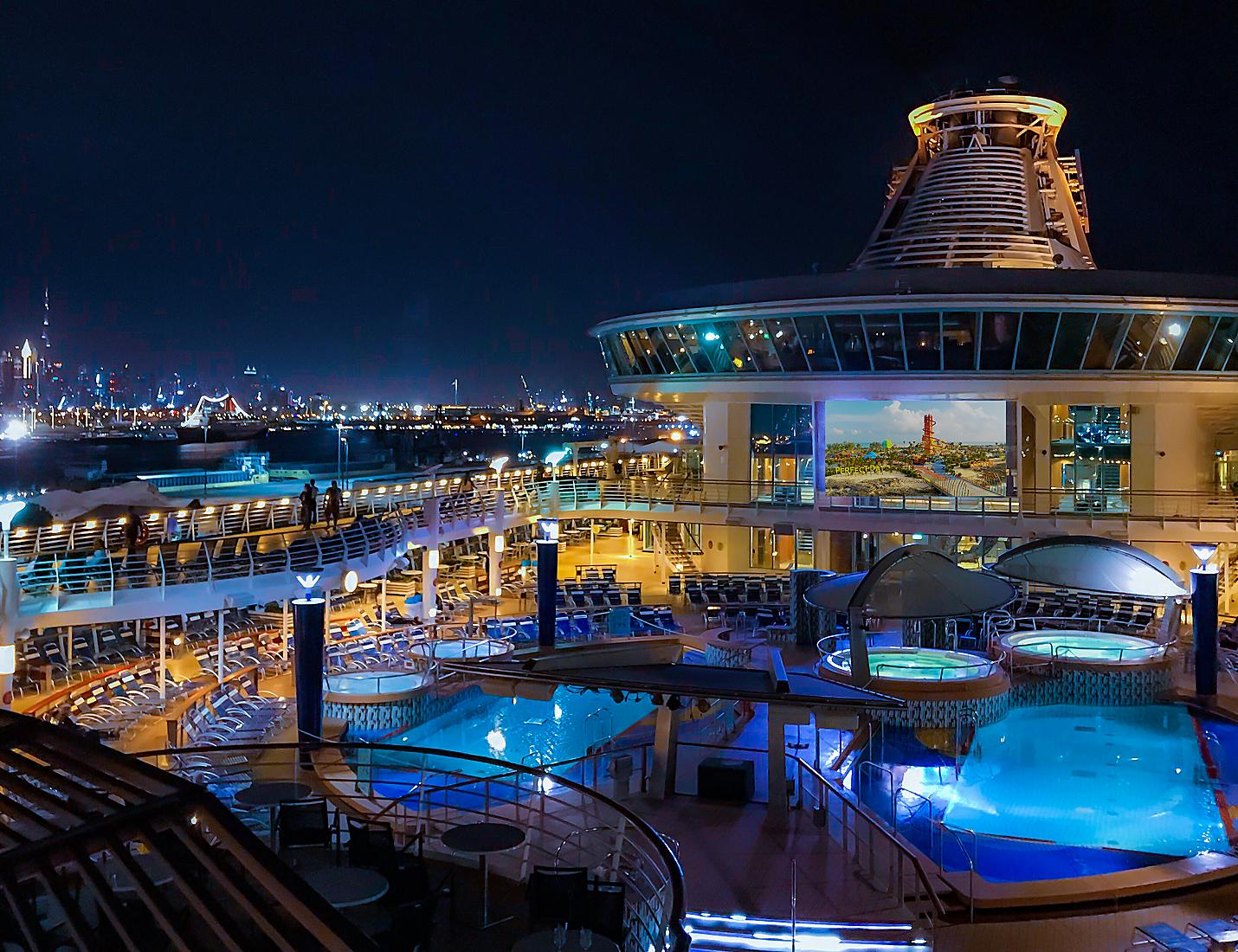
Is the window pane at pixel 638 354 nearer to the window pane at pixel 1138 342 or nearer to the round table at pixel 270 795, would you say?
the window pane at pixel 1138 342

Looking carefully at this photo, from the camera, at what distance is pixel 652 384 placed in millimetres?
28844

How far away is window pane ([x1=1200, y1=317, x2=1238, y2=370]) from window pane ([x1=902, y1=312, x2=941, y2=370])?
5.87 m

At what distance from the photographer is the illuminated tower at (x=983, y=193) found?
30.3 meters

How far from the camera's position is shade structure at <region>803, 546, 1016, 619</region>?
48.4ft

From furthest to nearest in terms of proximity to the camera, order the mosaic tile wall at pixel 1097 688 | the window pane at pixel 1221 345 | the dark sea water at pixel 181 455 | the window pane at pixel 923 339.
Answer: the dark sea water at pixel 181 455 < the window pane at pixel 923 339 < the window pane at pixel 1221 345 < the mosaic tile wall at pixel 1097 688

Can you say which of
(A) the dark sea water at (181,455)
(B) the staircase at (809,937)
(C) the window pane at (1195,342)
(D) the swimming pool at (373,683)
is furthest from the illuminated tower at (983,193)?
(A) the dark sea water at (181,455)

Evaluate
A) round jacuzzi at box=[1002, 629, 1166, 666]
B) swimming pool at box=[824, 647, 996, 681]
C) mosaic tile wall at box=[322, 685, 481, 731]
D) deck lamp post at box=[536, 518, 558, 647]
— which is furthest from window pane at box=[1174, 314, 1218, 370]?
mosaic tile wall at box=[322, 685, 481, 731]

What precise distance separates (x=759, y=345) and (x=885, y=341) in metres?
2.96

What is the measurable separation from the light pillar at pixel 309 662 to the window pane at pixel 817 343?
15.8 m

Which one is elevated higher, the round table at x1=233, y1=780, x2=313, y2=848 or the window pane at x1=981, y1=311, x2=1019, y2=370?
the window pane at x1=981, y1=311, x2=1019, y2=370

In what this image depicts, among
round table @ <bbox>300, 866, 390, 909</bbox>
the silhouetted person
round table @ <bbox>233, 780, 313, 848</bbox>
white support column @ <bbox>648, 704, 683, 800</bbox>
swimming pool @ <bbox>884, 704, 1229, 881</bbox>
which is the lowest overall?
swimming pool @ <bbox>884, 704, 1229, 881</bbox>

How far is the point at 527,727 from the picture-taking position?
15023 millimetres

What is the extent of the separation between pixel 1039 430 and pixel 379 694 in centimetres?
1882

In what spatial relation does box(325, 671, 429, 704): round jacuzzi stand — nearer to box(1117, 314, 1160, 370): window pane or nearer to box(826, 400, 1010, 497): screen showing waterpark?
box(826, 400, 1010, 497): screen showing waterpark
